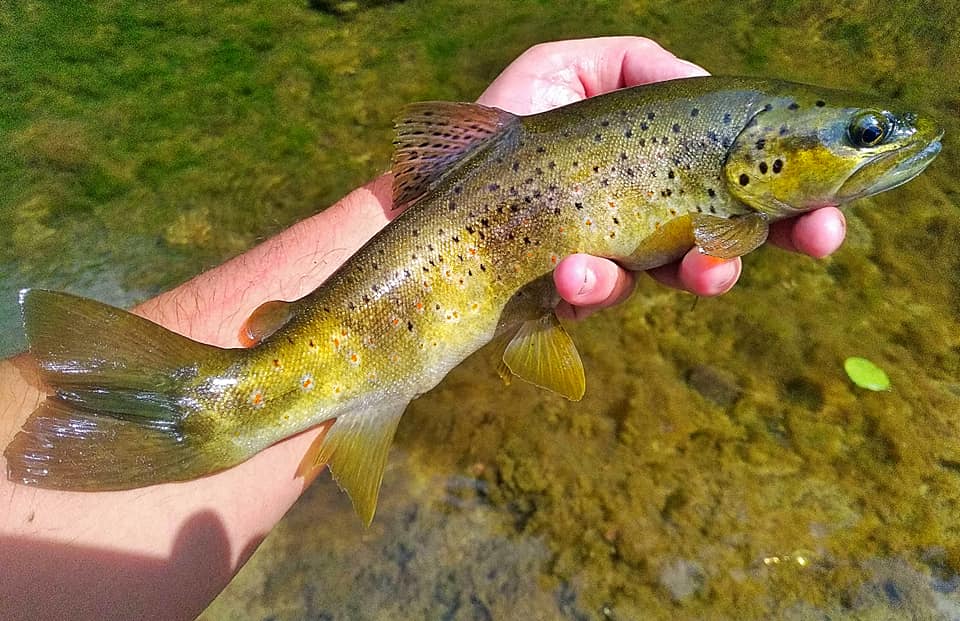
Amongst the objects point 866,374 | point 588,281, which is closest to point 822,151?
point 588,281

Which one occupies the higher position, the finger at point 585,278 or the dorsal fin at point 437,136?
the dorsal fin at point 437,136

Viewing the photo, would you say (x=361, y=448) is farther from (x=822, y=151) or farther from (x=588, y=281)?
(x=822, y=151)

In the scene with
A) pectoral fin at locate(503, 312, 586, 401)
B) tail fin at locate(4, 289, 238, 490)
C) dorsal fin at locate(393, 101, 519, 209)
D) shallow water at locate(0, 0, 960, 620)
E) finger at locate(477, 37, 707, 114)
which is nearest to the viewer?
tail fin at locate(4, 289, 238, 490)

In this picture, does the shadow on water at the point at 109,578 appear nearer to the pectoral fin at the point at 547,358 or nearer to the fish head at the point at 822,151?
the pectoral fin at the point at 547,358

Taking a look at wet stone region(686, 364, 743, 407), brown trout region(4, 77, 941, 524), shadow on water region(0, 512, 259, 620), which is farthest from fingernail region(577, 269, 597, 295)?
wet stone region(686, 364, 743, 407)

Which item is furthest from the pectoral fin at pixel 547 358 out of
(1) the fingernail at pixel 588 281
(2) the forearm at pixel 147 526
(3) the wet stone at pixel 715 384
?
(3) the wet stone at pixel 715 384

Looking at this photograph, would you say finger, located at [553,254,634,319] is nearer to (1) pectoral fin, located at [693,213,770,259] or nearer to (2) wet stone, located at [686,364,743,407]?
(1) pectoral fin, located at [693,213,770,259]
